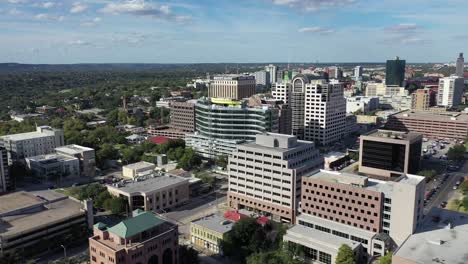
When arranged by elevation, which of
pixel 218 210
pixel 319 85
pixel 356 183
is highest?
pixel 319 85

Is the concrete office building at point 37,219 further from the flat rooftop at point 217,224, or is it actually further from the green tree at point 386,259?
the green tree at point 386,259

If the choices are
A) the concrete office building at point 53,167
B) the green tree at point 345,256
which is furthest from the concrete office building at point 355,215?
the concrete office building at point 53,167

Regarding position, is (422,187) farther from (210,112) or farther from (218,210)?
(210,112)

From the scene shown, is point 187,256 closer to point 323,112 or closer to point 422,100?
point 323,112

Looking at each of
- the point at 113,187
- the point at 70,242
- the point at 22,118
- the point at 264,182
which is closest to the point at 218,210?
the point at 264,182

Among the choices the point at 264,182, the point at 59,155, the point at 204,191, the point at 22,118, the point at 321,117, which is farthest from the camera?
the point at 22,118

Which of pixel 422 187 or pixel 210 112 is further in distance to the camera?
pixel 210 112

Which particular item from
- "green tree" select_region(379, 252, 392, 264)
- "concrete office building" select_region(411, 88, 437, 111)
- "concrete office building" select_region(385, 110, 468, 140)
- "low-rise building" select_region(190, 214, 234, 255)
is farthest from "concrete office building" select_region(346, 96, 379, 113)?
"green tree" select_region(379, 252, 392, 264)
